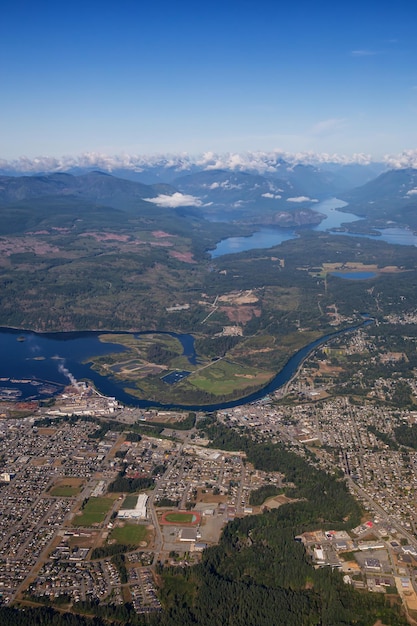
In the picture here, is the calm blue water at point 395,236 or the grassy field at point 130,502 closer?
the grassy field at point 130,502

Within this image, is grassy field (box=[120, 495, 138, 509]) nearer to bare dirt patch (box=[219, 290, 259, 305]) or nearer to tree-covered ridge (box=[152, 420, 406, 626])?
tree-covered ridge (box=[152, 420, 406, 626])

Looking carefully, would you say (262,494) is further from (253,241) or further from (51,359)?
(253,241)

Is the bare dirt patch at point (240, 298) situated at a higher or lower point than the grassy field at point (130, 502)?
lower

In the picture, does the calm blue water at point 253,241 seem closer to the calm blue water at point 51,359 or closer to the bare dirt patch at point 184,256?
the bare dirt patch at point 184,256

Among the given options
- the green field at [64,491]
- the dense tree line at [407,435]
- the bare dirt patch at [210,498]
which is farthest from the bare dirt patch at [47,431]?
the dense tree line at [407,435]

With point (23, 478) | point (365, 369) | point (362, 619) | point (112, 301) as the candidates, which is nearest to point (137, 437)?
point (23, 478)

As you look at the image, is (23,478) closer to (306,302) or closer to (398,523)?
(398,523)
